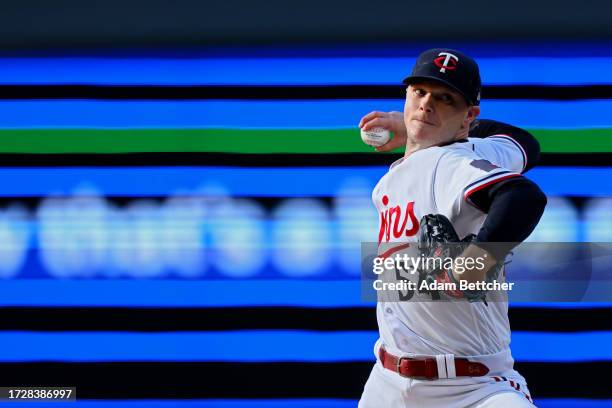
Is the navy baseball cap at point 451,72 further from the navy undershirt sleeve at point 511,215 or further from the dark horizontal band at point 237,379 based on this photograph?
the dark horizontal band at point 237,379

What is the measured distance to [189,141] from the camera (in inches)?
141

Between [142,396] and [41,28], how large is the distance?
1721mm

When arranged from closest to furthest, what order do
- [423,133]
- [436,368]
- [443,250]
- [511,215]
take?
[511,215]
[443,250]
[436,368]
[423,133]

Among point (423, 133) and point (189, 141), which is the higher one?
point (189, 141)

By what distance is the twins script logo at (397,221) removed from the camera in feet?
7.56

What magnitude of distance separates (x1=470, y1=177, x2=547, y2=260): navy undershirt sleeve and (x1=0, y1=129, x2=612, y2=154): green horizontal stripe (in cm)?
165

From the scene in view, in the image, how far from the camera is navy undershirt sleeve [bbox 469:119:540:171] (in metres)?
2.57

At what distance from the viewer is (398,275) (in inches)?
93.4

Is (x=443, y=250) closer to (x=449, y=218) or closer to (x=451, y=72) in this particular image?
(x=449, y=218)

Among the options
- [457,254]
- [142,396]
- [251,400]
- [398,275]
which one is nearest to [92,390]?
[142,396]

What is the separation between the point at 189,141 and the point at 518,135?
5.13 feet

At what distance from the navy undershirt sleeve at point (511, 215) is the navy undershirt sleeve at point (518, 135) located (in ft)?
2.10

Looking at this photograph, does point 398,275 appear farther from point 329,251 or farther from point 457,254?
point 329,251

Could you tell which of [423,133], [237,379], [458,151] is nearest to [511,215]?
[458,151]
